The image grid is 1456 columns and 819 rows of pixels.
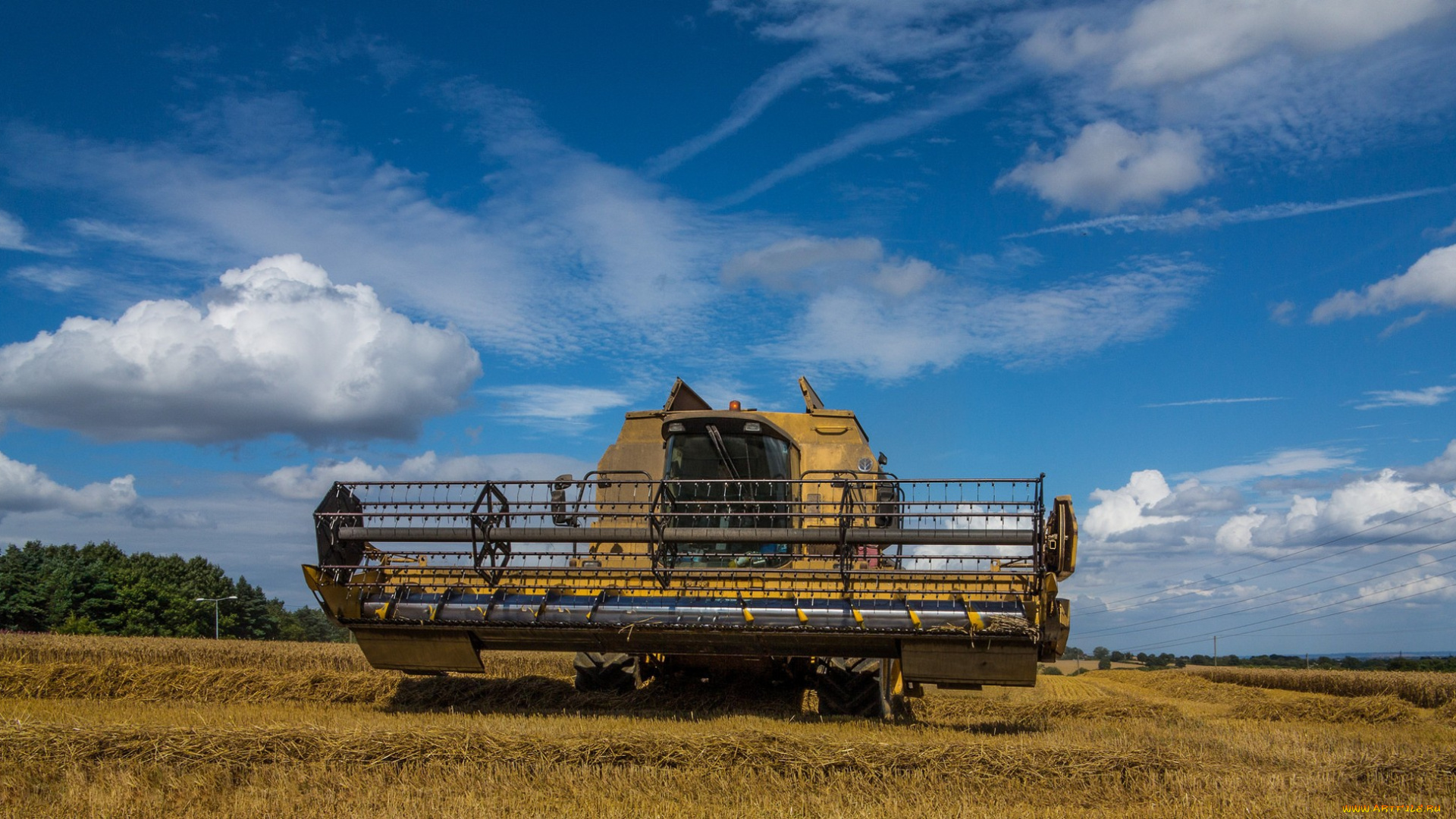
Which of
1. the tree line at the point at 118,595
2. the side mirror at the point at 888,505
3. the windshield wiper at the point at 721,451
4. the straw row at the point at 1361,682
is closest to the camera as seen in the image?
the side mirror at the point at 888,505

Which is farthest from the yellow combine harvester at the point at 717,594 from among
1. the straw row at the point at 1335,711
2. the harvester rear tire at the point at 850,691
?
the straw row at the point at 1335,711

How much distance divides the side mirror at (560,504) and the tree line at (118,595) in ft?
173

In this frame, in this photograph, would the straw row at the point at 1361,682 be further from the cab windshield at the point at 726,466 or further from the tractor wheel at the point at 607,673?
the tractor wheel at the point at 607,673

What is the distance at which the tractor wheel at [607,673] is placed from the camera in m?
9.70

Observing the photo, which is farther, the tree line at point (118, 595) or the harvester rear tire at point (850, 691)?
the tree line at point (118, 595)

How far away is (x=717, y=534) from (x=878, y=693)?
7.28 feet

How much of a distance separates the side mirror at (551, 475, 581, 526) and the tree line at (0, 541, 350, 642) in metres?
52.7

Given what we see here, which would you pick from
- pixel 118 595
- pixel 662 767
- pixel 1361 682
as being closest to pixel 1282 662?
pixel 1361 682

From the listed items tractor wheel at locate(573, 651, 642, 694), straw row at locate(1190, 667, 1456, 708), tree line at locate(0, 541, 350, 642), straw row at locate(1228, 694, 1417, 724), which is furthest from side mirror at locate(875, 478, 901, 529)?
tree line at locate(0, 541, 350, 642)

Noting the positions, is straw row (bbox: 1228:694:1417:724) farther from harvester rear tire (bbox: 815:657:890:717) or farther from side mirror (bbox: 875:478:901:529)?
harvester rear tire (bbox: 815:657:890:717)

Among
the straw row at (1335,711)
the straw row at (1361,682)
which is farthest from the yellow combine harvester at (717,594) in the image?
the straw row at (1361,682)

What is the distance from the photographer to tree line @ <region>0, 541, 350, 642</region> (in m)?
58.8

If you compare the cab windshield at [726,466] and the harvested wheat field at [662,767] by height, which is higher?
the cab windshield at [726,466]

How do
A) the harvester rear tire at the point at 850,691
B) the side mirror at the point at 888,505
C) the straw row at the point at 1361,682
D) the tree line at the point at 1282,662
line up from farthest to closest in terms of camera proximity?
the tree line at the point at 1282,662
the straw row at the point at 1361,682
the harvester rear tire at the point at 850,691
the side mirror at the point at 888,505
